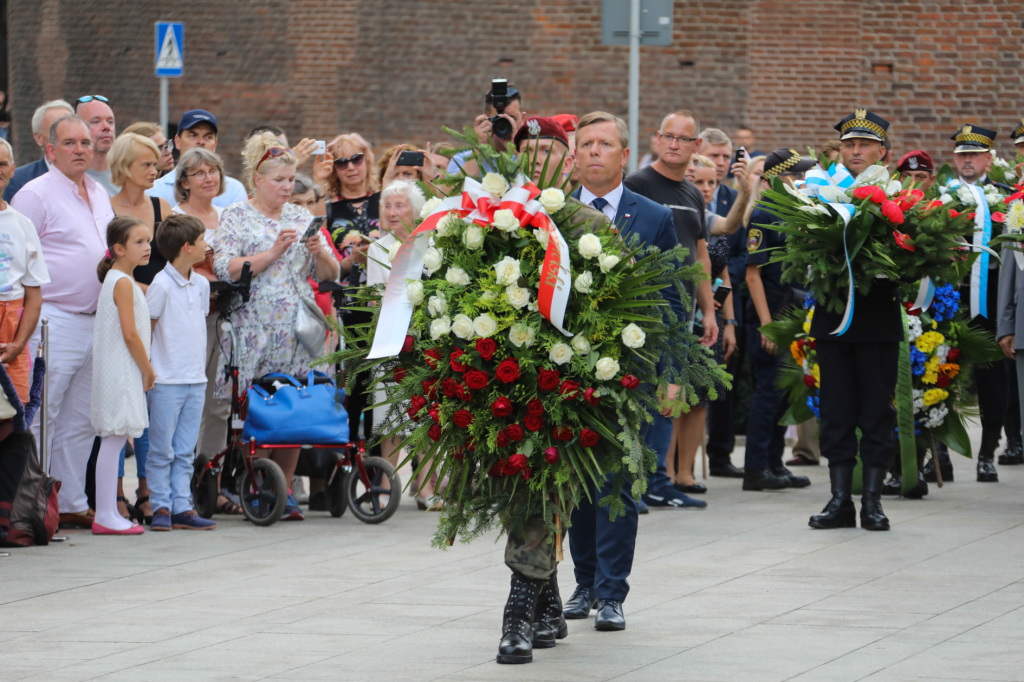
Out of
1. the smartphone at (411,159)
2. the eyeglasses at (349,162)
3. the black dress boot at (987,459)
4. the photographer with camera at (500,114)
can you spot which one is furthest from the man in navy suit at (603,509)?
the black dress boot at (987,459)

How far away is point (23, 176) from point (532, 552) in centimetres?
553

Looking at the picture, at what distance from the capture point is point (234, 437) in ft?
30.3

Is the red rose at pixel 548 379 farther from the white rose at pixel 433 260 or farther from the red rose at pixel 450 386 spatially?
the white rose at pixel 433 260

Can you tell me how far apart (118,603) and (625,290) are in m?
2.86

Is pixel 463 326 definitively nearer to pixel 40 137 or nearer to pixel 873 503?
pixel 873 503

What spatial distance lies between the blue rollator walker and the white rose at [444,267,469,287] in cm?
343

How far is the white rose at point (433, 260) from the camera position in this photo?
18.3 ft

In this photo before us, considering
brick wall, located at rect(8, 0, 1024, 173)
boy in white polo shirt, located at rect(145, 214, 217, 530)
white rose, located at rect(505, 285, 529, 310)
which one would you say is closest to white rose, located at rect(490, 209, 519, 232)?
white rose, located at rect(505, 285, 529, 310)

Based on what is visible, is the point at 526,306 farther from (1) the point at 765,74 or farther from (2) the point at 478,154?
(1) the point at 765,74

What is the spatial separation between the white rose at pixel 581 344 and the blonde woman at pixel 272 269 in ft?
13.3

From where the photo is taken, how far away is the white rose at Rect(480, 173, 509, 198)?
550 cm

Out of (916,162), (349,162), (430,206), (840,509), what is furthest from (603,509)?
(916,162)

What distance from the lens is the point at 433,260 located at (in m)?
5.57

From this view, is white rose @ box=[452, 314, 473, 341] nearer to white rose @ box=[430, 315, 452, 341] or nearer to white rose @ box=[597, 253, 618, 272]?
white rose @ box=[430, 315, 452, 341]
